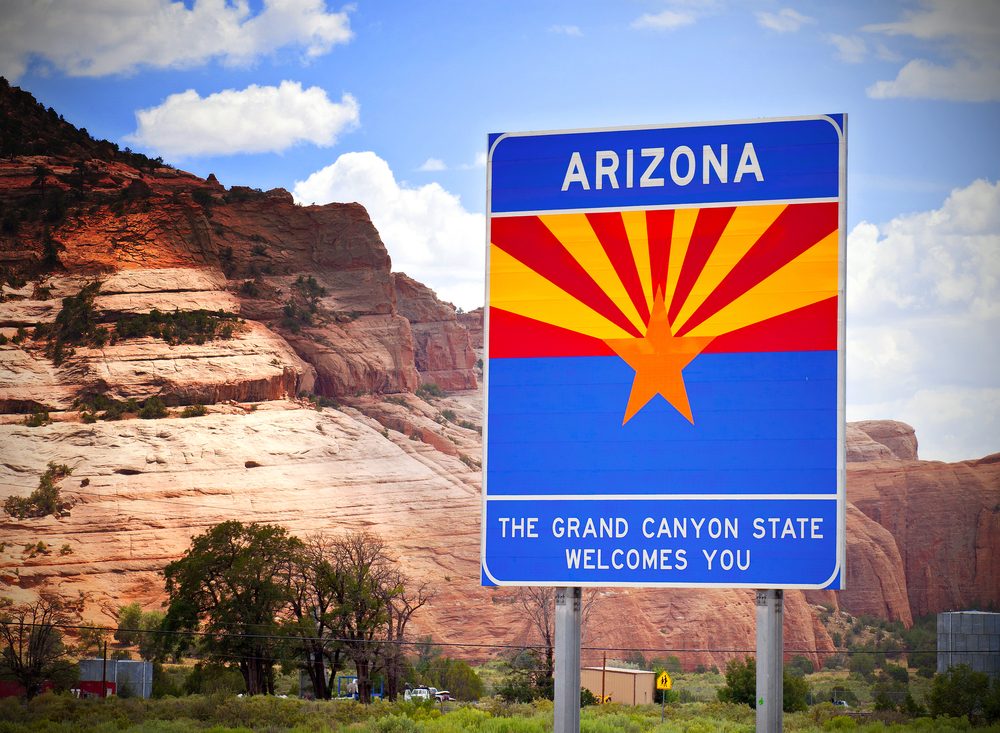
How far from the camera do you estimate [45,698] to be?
37.0 m

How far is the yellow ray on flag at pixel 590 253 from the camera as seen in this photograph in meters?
8.52

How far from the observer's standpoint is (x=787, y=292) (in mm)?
8266

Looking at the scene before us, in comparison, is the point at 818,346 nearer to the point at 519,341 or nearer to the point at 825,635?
the point at 519,341

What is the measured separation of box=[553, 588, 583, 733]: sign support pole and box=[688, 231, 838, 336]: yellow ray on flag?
6.85 ft

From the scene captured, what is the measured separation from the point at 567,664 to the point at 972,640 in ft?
163

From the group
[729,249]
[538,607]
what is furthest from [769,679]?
[538,607]

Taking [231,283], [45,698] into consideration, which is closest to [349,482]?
[231,283]

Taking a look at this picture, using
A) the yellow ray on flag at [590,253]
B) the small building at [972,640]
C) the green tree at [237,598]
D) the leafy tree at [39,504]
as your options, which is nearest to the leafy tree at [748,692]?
the small building at [972,640]

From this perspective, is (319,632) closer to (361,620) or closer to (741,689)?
(361,620)

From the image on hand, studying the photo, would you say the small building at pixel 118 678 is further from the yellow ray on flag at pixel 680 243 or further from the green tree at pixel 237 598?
the yellow ray on flag at pixel 680 243

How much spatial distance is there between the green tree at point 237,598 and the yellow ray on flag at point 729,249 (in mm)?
37295

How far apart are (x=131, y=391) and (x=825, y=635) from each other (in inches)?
1961

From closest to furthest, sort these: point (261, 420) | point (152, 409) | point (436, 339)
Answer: point (152, 409), point (261, 420), point (436, 339)

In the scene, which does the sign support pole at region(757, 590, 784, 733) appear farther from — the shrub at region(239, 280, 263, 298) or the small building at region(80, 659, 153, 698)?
the shrub at region(239, 280, 263, 298)
